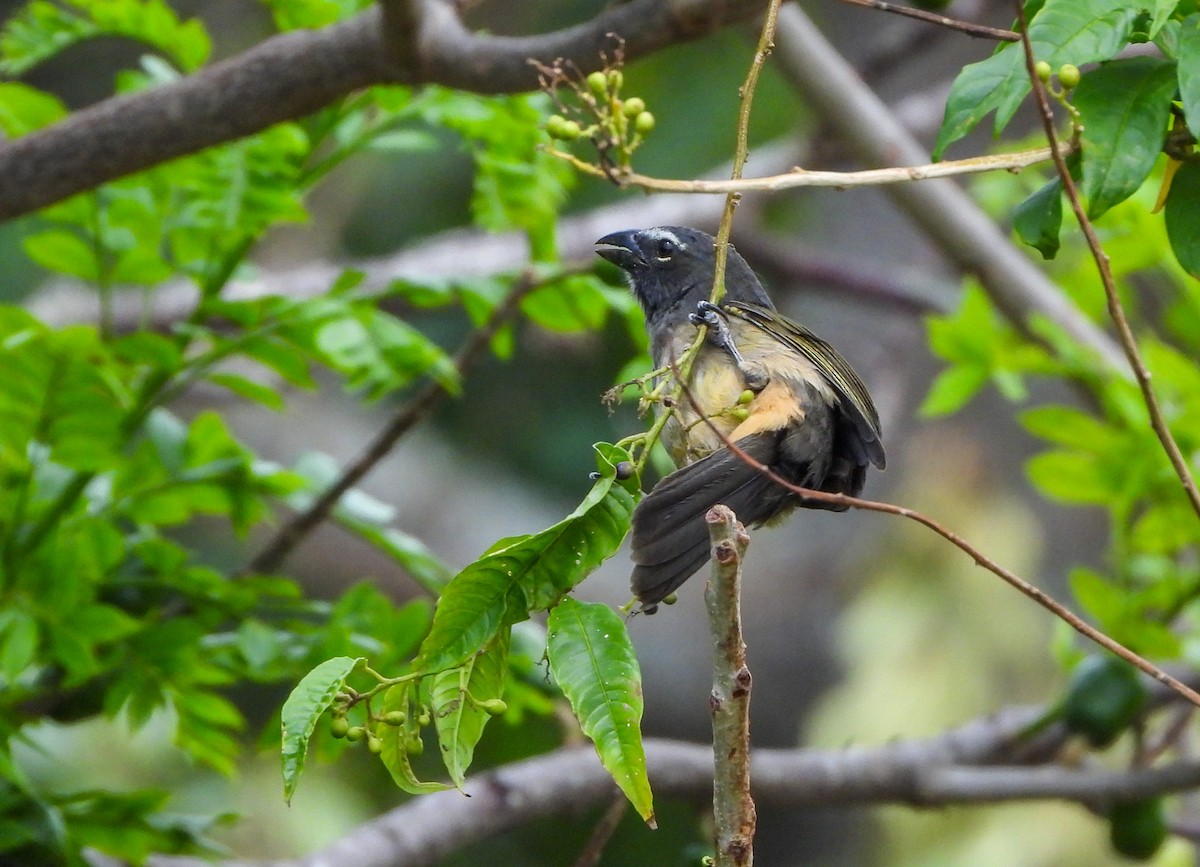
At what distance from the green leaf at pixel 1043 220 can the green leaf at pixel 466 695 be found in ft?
2.53

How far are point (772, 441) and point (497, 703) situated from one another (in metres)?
0.99

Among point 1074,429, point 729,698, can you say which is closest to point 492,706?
point 729,698

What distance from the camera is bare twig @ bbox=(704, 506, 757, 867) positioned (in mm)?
1224

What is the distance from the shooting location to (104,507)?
2.29 m

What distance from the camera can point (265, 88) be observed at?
213cm

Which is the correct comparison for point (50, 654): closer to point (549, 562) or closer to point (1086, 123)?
point (549, 562)

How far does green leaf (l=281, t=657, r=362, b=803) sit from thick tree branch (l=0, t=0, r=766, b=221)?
1118 mm

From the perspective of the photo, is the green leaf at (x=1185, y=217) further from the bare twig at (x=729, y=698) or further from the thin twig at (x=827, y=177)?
the bare twig at (x=729, y=698)

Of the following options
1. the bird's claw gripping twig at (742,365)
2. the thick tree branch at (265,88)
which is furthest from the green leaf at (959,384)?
the thick tree branch at (265,88)

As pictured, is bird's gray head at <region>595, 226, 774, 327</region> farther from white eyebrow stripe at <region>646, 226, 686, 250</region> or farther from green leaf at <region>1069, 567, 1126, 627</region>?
green leaf at <region>1069, 567, 1126, 627</region>

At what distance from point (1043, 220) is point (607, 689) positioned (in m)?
0.77

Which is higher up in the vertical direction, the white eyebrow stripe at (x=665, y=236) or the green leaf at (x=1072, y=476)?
the white eyebrow stripe at (x=665, y=236)

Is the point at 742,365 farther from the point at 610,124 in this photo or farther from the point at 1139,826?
the point at 1139,826

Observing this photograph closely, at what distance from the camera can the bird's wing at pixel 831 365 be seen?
2.19 m
